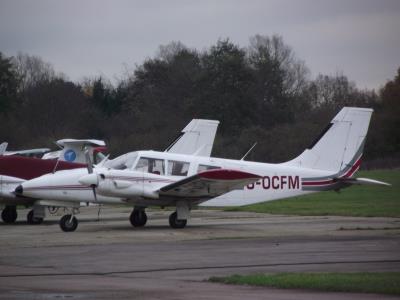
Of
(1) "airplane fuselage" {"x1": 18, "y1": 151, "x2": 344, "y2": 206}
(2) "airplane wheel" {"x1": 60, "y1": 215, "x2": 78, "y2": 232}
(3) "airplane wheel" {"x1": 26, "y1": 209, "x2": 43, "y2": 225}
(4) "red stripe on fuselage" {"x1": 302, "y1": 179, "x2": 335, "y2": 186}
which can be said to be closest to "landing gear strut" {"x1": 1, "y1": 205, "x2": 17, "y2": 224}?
(3) "airplane wheel" {"x1": 26, "y1": 209, "x2": 43, "y2": 225}

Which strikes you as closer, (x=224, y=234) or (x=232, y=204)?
(x=224, y=234)

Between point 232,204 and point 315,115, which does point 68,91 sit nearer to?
point 315,115

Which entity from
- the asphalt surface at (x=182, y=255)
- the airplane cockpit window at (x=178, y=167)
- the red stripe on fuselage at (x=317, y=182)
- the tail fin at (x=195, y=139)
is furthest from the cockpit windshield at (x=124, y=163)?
the tail fin at (x=195, y=139)

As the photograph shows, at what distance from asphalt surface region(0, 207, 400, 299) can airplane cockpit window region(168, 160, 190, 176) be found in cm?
145

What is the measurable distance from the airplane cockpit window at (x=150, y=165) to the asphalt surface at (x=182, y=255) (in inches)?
59.9

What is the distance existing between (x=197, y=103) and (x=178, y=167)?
3957 centimetres

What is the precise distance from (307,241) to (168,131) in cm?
3983

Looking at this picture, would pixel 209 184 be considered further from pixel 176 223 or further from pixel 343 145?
pixel 343 145

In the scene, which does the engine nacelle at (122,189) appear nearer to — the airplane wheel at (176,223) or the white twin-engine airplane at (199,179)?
the white twin-engine airplane at (199,179)

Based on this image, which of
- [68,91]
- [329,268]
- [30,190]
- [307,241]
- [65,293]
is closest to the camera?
[65,293]

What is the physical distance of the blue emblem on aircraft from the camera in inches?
1444

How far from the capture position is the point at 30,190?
73.7 ft

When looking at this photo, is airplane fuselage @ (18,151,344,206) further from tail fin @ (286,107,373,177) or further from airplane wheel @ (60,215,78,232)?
airplane wheel @ (60,215,78,232)

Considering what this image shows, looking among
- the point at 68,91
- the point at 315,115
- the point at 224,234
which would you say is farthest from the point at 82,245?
the point at 68,91
